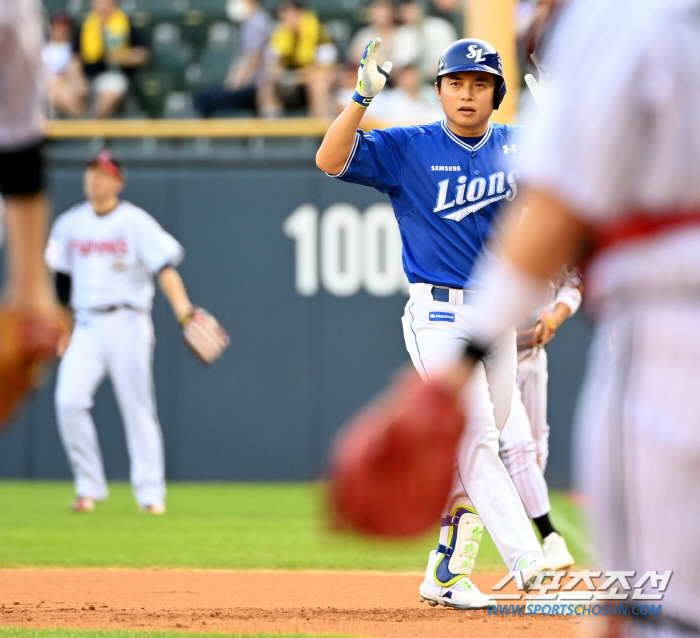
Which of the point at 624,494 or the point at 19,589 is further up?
the point at 624,494

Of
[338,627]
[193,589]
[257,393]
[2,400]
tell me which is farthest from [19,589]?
[257,393]

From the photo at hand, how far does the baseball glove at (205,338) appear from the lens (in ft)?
20.5

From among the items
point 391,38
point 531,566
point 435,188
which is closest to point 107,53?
point 391,38

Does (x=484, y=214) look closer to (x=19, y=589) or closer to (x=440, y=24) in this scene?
(x=19, y=589)

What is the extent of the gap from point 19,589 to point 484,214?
8.96ft

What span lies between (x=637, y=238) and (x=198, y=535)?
605cm

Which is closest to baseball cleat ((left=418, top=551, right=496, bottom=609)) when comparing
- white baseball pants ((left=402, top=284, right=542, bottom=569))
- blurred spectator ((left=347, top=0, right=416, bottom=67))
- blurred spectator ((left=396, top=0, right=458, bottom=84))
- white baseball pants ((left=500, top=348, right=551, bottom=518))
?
white baseball pants ((left=402, top=284, right=542, bottom=569))

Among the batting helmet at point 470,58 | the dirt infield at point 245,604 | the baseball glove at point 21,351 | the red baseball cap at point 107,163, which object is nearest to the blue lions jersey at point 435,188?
the batting helmet at point 470,58

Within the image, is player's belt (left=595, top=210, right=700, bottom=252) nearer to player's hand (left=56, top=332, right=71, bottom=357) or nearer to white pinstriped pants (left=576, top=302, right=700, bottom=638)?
white pinstriped pants (left=576, top=302, right=700, bottom=638)

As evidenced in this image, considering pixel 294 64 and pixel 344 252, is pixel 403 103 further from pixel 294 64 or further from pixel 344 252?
pixel 344 252

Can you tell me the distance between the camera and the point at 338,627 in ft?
14.3

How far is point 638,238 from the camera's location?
5.99ft

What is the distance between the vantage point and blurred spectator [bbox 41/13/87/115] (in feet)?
39.5

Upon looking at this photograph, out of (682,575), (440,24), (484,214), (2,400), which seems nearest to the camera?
(682,575)
